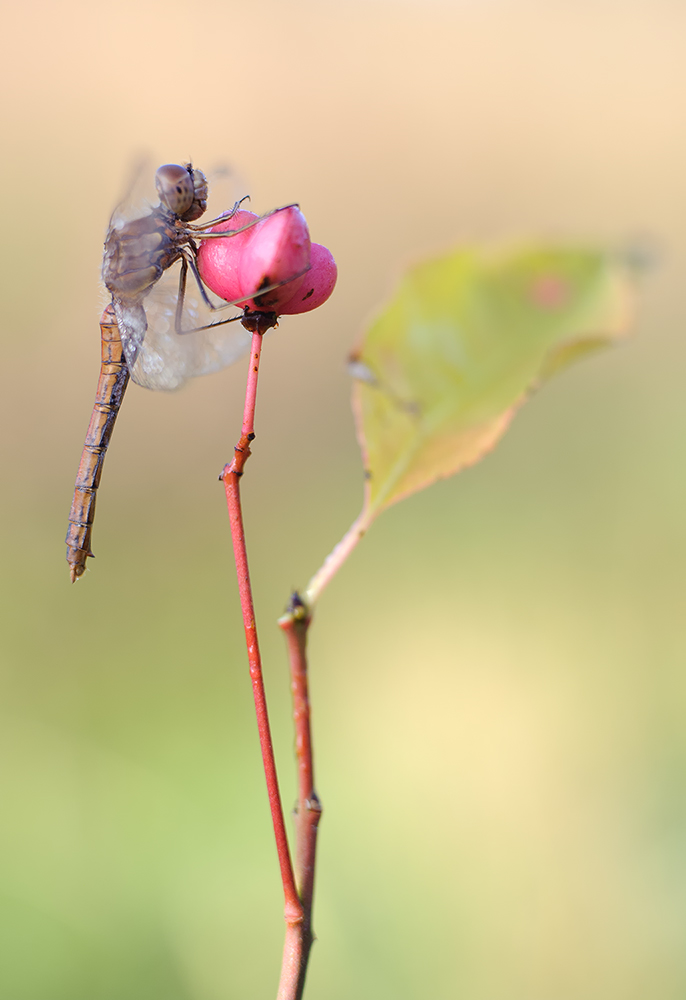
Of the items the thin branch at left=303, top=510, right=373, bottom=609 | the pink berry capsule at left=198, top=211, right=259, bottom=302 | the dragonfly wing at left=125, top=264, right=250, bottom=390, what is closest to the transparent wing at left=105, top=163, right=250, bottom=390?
the dragonfly wing at left=125, top=264, right=250, bottom=390

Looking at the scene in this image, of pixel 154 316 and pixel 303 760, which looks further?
pixel 154 316

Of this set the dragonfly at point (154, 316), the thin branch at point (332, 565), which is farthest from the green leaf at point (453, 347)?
the dragonfly at point (154, 316)

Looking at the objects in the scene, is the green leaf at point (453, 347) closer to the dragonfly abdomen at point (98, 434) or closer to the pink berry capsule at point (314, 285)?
the pink berry capsule at point (314, 285)

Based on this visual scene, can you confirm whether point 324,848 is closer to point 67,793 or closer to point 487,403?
point 67,793

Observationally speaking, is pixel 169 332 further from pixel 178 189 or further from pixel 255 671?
pixel 255 671

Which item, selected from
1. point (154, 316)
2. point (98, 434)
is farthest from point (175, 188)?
point (98, 434)

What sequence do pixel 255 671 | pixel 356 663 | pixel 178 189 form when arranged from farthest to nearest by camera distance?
pixel 356 663
pixel 178 189
pixel 255 671

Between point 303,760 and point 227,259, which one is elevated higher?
point 227,259
